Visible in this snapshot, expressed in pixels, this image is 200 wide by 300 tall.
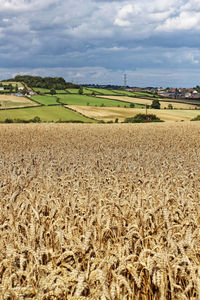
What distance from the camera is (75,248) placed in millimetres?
3777

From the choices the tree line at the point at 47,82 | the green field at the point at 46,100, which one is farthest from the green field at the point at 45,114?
the tree line at the point at 47,82

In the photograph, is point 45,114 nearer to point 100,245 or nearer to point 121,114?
point 121,114

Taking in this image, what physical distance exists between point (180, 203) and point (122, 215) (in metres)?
1.50

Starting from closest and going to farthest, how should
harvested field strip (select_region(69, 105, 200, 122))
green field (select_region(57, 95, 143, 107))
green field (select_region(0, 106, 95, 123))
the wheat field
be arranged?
the wheat field
green field (select_region(0, 106, 95, 123))
harvested field strip (select_region(69, 105, 200, 122))
green field (select_region(57, 95, 143, 107))

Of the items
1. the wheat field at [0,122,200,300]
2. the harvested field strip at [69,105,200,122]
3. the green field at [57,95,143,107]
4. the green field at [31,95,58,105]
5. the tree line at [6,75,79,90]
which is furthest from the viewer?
the tree line at [6,75,79,90]

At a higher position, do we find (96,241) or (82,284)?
(82,284)

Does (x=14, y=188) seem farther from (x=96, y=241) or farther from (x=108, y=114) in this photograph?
(x=108, y=114)

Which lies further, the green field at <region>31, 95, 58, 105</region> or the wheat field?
the green field at <region>31, 95, 58, 105</region>

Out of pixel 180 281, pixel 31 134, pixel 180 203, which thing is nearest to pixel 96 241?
pixel 180 281

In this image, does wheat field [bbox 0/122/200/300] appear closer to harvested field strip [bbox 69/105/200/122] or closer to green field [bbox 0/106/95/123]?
green field [bbox 0/106/95/123]

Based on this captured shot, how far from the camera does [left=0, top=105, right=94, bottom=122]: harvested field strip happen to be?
72.9 metres

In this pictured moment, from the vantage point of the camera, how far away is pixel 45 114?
253 feet

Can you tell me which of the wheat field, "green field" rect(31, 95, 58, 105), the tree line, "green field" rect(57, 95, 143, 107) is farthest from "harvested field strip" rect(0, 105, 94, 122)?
the wheat field

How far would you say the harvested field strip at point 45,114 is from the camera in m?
72.9
